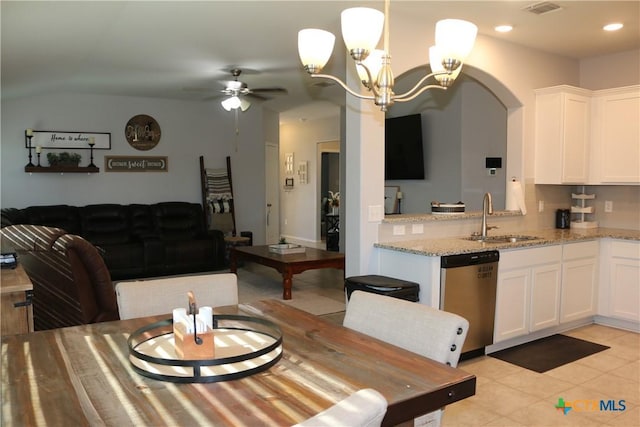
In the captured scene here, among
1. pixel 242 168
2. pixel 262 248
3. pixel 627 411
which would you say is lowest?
pixel 627 411

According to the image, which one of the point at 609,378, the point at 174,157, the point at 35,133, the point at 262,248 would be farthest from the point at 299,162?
the point at 609,378

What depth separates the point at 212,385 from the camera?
1395 millimetres

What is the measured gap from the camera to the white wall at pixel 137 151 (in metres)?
6.97

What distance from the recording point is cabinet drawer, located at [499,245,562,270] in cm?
379

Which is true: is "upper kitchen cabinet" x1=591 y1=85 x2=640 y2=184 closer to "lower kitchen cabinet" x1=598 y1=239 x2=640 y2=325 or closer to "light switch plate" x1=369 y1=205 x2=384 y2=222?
"lower kitchen cabinet" x1=598 y1=239 x2=640 y2=325

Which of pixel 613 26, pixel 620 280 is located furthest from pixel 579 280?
pixel 613 26

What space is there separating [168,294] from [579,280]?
3.60 metres

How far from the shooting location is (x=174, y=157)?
316 inches

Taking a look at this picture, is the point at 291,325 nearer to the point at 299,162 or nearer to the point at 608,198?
the point at 608,198

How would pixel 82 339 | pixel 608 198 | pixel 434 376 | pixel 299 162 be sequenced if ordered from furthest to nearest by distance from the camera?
pixel 299 162, pixel 608 198, pixel 82 339, pixel 434 376

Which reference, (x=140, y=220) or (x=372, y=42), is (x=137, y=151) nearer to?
(x=140, y=220)

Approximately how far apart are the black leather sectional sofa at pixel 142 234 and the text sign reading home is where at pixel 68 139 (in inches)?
35.8

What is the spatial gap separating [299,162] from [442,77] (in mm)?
8800

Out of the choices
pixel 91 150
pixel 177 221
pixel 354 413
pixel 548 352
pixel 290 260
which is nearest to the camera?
pixel 354 413
